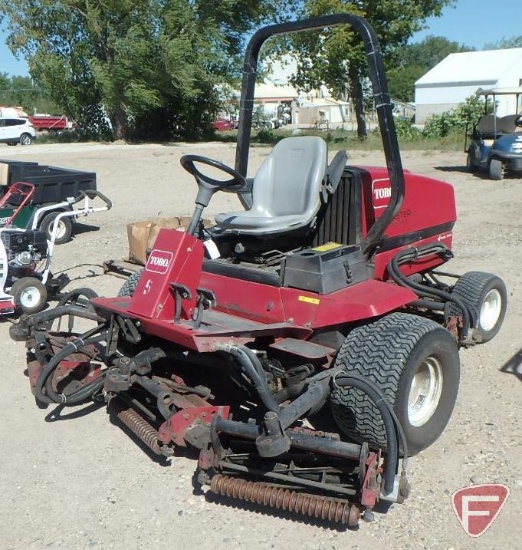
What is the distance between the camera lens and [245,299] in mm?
3930

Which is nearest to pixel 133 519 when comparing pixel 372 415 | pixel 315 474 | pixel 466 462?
pixel 315 474

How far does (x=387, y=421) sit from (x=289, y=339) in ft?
2.49

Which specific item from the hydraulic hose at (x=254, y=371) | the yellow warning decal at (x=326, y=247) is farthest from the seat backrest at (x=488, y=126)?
the hydraulic hose at (x=254, y=371)

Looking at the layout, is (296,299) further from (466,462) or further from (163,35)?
(163,35)

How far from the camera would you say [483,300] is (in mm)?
4867

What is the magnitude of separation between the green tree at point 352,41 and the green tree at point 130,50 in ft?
10.3

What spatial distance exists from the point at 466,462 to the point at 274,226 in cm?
159

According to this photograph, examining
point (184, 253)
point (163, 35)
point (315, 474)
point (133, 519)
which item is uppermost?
point (163, 35)

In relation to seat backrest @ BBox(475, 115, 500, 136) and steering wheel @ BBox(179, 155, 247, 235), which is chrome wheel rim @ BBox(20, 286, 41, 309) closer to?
steering wheel @ BBox(179, 155, 247, 235)

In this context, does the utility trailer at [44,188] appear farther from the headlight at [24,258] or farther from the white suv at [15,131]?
the white suv at [15,131]

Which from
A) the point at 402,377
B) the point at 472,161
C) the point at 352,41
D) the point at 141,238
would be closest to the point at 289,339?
the point at 402,377

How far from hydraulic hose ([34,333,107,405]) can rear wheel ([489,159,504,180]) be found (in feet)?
38.9

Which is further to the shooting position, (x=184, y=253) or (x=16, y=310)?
(x=16, y=310)

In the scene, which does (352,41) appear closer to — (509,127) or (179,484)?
(509,127)
